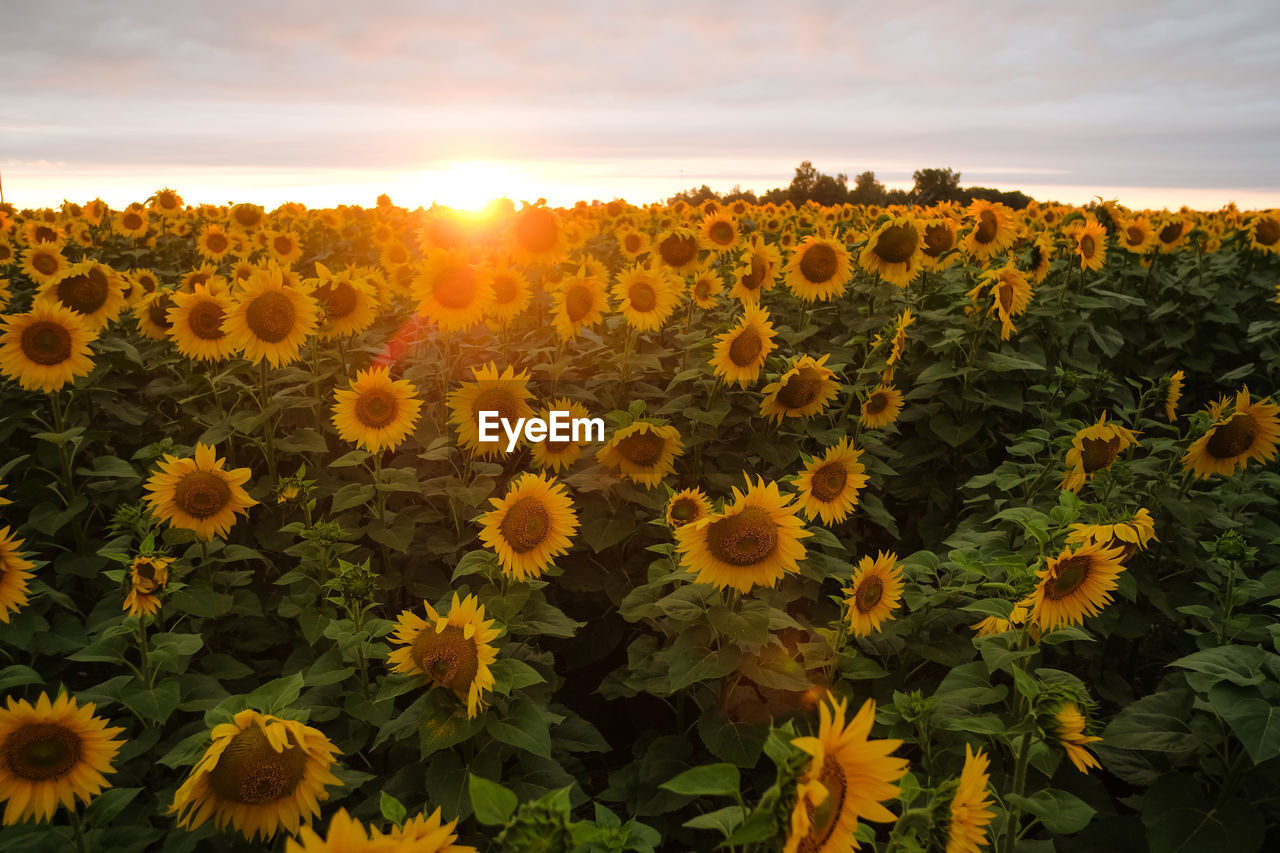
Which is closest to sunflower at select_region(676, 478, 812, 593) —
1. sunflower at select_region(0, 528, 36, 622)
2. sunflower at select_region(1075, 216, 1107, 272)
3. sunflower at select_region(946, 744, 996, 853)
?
sunflower at select_region(946, 744, 996, 853)

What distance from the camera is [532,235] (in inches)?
253

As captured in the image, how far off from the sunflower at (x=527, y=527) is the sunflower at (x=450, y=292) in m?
2.16

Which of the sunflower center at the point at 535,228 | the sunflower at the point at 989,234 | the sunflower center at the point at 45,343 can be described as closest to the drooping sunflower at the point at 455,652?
the sunflower center at the point at 45,343

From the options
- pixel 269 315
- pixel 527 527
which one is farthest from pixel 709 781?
pixel 269 315

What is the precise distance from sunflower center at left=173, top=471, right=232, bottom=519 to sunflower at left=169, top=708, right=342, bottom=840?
1.81 m

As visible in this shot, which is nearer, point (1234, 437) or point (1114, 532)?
point (1114, 532)

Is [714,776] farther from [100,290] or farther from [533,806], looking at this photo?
[100,290]

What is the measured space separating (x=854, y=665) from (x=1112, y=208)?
6.71 m

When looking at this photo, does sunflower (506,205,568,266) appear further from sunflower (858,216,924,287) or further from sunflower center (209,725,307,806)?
sunflower center (209,725,307,806)

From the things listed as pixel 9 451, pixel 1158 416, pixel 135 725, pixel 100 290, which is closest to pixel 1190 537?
pixel 1158 416

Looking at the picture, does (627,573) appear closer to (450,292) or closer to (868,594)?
(868,594)

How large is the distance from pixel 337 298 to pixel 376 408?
1.25 m

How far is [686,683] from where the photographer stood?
287 centimetres

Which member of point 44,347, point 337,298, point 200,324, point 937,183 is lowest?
point 44,347
